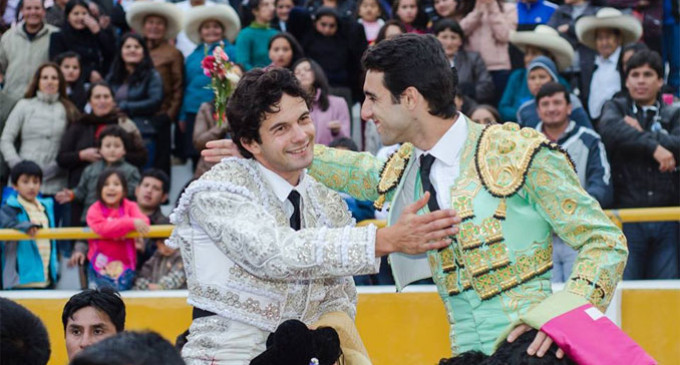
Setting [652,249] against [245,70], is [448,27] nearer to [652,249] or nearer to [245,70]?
[245,70]

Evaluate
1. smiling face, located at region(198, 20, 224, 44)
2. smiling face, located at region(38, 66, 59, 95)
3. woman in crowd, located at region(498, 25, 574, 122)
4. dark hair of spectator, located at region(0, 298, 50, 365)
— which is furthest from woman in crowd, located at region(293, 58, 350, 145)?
dark hair of spectator, located at region(0, 298, 50, 365)

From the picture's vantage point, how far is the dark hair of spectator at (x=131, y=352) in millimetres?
2303

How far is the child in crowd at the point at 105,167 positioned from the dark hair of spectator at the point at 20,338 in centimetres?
536

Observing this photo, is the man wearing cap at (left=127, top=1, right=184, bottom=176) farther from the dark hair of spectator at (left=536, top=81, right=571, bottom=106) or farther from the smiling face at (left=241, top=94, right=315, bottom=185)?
the smiling face at (left=241, top=94, right=315, bottom=185)

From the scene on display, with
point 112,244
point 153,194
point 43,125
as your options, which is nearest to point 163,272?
point 112,244

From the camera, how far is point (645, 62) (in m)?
7.59

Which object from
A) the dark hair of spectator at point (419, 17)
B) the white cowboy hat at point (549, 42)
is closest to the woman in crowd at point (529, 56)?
the white cowboy hat at point (549, 42)

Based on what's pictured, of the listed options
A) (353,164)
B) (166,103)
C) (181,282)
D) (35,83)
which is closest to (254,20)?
(166,103)

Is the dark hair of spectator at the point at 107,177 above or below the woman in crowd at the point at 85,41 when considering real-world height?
below

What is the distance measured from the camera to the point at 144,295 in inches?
247

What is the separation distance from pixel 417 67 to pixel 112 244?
3.71 meters

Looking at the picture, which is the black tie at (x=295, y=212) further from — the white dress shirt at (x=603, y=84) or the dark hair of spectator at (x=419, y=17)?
the dark hair of spectator at (x=419, y=17)

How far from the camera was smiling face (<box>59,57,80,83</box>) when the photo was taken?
30.8 feet

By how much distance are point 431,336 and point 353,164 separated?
1.79 m
